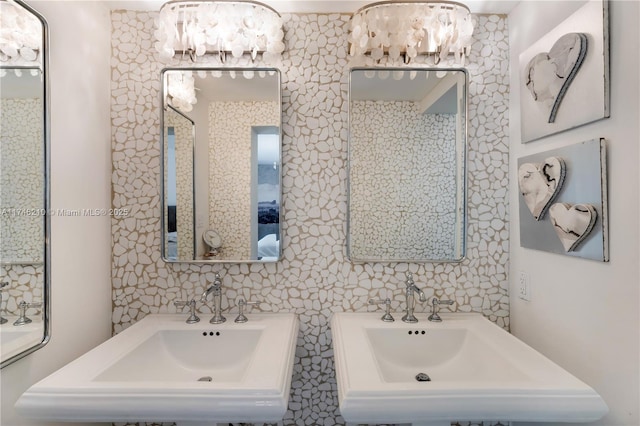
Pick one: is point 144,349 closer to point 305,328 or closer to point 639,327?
point 305,328

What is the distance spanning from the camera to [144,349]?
136 centimetres

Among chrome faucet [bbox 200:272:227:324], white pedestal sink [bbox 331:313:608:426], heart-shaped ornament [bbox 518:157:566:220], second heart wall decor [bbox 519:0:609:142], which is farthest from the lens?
chrome faucet [bbox 200:272:227:324]

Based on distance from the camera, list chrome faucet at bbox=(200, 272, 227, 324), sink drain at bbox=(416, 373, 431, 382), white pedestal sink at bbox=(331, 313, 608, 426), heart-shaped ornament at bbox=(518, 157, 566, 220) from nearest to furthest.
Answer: white pedestal sink at bbox=(331, 313, 608, 426) < heart-shaped ornament at bbox=(518, 157, 566, 220) < sink drain at bbox=(416, 373, 431, 382) < chrome faucet at bbox=(200, 272, 227, 324)

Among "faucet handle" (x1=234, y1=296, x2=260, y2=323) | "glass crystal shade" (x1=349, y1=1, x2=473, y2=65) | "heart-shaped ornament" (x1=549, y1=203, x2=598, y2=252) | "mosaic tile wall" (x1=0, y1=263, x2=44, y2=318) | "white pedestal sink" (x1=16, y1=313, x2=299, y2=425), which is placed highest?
"glass crystal shade" (x1=349, y1=1, x2=473, y2=65)

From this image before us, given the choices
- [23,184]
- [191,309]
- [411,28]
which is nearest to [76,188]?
[23,184]

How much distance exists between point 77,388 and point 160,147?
993 mm

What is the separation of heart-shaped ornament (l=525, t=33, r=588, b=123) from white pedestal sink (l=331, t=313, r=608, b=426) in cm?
85

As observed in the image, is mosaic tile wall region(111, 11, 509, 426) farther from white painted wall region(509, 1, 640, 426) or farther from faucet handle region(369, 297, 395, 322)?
white painted wall region(509, 1, 640, 426)

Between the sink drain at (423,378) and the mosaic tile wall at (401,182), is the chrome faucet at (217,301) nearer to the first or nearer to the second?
the mosaic tile wall at (401,182)

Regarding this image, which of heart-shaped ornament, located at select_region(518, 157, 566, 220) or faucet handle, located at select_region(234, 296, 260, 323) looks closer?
heart-shaped ornament, located at select_region(518, 157, 566, 220)

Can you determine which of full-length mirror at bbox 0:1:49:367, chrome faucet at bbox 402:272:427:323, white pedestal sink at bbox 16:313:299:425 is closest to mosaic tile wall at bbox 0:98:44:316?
full-length mirror at bbox 0:1:49:367

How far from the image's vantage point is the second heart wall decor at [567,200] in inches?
41.8

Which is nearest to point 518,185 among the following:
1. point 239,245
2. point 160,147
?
point 239,245

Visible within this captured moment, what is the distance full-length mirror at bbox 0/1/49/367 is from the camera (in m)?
1.02
